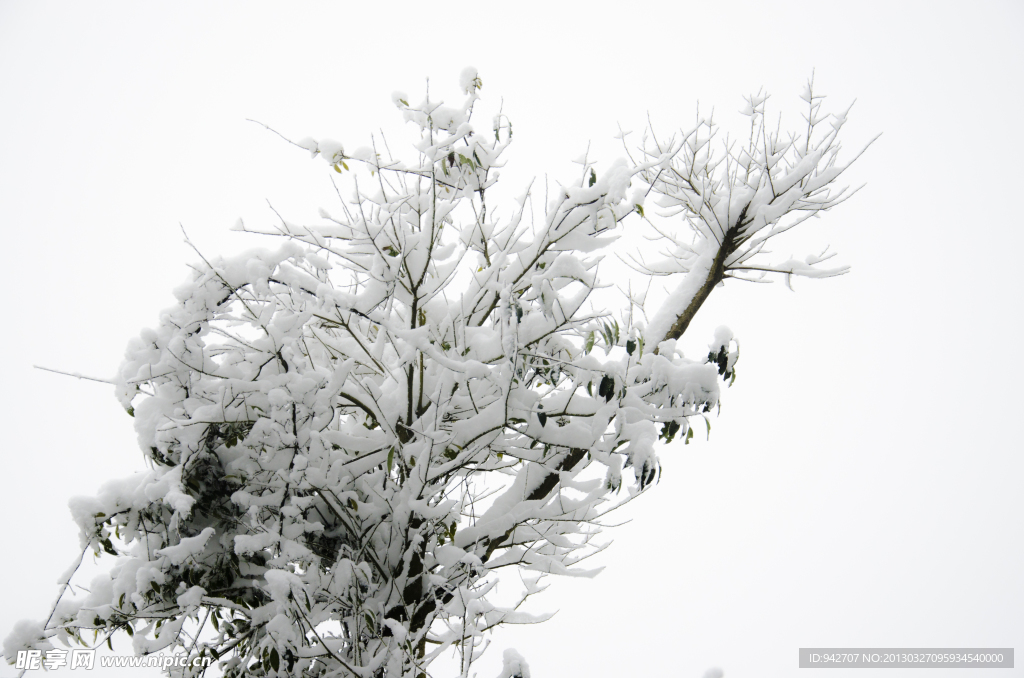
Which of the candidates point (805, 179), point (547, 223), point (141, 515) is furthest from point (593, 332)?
point (805, 179)

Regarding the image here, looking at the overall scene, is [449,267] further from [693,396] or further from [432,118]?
[693,396]

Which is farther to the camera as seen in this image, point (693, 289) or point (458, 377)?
point (693, 289)

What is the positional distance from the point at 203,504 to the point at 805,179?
15.4ft

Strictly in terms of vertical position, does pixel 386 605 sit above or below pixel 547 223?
below

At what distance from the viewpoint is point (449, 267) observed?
306 centimetres

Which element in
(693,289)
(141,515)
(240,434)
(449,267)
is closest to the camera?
(141,515)

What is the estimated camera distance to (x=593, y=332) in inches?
103

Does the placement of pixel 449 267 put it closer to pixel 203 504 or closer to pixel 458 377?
pixel 458 377

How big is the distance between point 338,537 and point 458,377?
1130 millimetres

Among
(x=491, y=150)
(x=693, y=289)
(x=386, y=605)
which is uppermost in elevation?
(x=491, y=150)

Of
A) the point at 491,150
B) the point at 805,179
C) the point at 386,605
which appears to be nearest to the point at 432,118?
the point at 491,150

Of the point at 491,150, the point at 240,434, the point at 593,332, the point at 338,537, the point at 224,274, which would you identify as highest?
the point at 491,150

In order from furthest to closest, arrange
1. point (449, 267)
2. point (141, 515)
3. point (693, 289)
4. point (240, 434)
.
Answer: point (693, 289)
point (449, 267)
point (240, 434)
point (141, 515)

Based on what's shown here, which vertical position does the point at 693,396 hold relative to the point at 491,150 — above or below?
below
